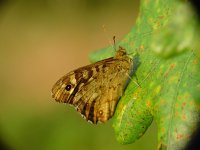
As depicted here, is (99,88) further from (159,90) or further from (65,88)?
(159,90)

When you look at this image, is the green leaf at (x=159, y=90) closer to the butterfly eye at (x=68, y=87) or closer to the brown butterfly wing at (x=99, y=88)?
the brown butterfly wing at (x=99, y=88)

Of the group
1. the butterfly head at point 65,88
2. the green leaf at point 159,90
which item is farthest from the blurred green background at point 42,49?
the green leaf at point 159,90

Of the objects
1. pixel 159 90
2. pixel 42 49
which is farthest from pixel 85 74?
pixel 42 49

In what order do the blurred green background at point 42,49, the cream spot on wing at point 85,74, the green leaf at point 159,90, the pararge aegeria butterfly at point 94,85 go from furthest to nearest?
the blurred green background at point 42,49 → the cream spot on wing at point 85,74 → the pararge aegeria butterfly at point 94,85 → the green leaf at point 159,90

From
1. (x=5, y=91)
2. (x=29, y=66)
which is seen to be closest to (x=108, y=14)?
(x=29, y=66)

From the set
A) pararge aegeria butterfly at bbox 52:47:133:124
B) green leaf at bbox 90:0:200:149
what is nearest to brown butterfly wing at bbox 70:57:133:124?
pararge aegeria butterfly at bbox 52:47:133:124
